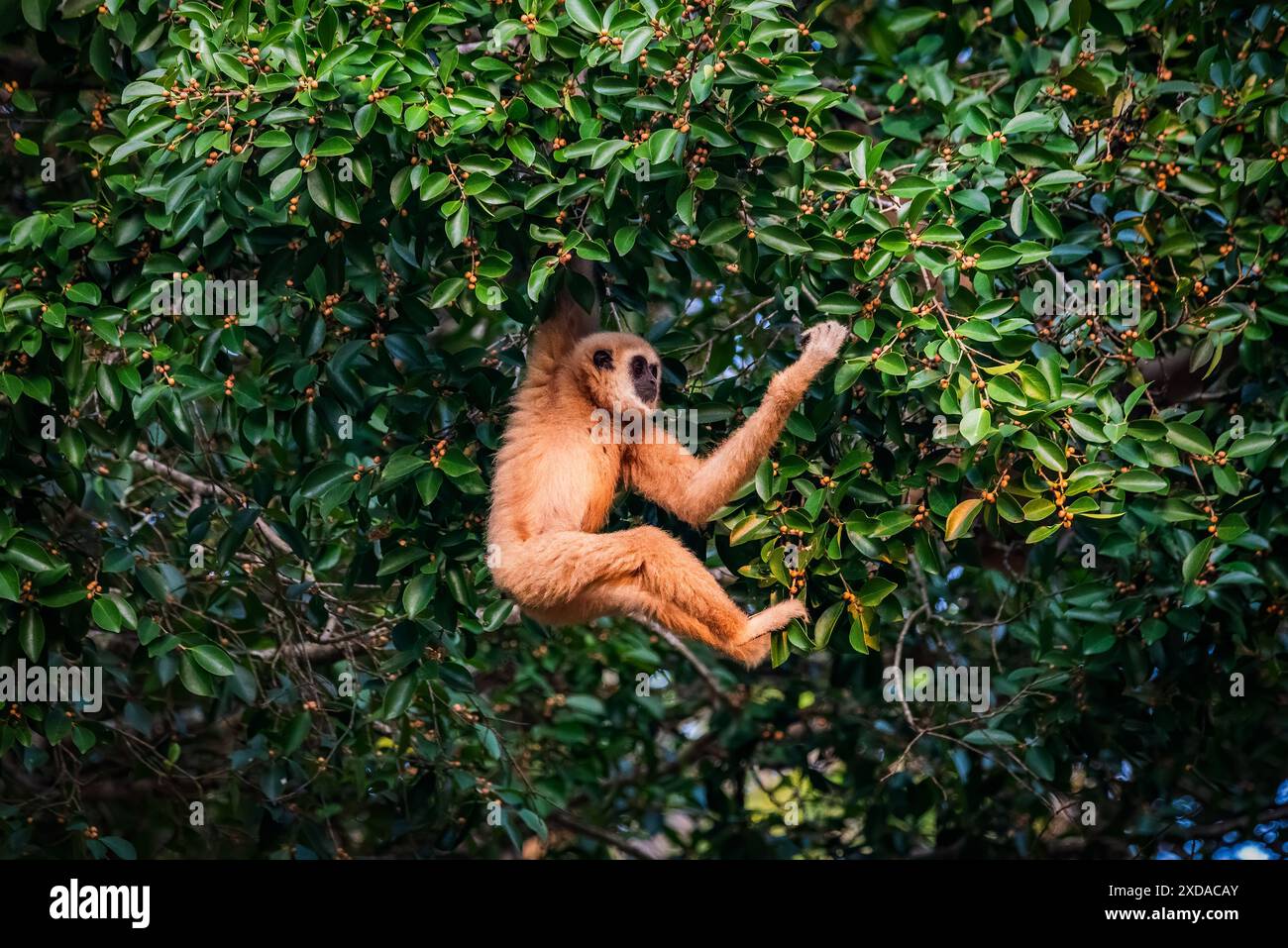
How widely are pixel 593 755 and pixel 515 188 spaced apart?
4892mm

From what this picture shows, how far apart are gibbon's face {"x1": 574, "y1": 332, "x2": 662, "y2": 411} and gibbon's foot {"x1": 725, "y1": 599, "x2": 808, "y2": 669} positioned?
1.18 metres

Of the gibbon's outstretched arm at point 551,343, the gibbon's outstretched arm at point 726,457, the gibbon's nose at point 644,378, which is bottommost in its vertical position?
the gibbon's outstretched arm at point 726,457

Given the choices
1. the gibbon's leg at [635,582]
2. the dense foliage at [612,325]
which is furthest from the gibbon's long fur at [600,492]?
the dense foliage at [612,325]

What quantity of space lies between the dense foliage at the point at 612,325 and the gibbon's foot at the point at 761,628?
14 centimetres

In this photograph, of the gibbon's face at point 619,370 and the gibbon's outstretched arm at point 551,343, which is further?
the gibbon's outstretched arm at point 551,343

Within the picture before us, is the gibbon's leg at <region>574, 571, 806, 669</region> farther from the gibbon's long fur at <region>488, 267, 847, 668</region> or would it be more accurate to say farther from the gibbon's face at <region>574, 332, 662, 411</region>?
the gibbon's face at <region>574, 332, 662, 411</region>

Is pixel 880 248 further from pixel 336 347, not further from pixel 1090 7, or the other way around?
pixel 336 347

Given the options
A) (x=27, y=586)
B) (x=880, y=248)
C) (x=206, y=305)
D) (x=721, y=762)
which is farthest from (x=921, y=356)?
(x=721, y=762)

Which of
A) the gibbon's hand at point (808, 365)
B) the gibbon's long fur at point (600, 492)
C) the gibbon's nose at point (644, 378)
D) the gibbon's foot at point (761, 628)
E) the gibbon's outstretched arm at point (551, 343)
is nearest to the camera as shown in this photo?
the gibbon's hand at point (808, 365)

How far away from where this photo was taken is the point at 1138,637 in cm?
700

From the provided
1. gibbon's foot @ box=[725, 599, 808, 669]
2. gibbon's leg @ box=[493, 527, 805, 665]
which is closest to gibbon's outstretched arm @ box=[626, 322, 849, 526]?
gibbon's leg @ box=[493, 527, 805, 665]

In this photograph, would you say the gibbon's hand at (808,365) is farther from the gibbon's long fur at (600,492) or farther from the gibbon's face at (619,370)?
the gibbon's face at (619,370)

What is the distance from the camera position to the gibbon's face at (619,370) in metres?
6.74

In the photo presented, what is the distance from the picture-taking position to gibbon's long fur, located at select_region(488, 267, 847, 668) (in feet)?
21.3
